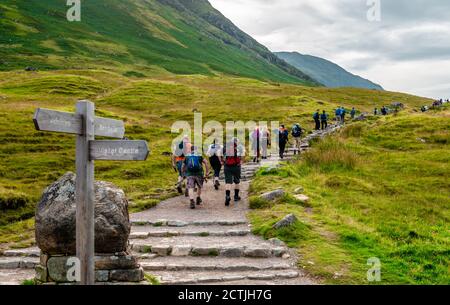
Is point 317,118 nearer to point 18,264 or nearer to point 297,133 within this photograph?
point 297,133

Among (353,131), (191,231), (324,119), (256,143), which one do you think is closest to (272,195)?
(191,231)

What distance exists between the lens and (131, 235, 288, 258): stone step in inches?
551

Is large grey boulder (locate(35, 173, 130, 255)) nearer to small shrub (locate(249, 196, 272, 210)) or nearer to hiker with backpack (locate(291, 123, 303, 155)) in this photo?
small shrub (locate(249, 196, 272, 210))

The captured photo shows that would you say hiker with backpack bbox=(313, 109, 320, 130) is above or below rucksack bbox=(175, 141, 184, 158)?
above

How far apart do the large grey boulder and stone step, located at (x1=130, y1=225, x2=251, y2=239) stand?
17.3 feet

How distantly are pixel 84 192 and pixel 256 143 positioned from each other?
75.9ft

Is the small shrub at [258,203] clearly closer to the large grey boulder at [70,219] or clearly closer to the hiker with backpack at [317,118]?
the large grey boulder at [70,219]

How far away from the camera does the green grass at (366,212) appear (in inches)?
500

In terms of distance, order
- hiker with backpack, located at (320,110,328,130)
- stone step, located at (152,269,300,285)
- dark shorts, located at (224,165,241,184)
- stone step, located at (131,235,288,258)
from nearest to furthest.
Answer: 1. stone step, located at (152,269,300,285)
2. stone step, located at (131,235,288,258)
3. dark shorts, located at (224,165,241,184)
4. hiker with backpack, located at (320,110,328,130)

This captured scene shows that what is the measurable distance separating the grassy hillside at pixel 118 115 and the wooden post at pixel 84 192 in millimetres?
8790

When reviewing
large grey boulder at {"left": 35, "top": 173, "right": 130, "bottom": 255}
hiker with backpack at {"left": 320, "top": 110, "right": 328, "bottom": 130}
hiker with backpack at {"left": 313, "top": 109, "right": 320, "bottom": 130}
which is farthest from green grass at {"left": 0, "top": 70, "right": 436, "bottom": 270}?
large grey boulder at {"left": 35, "top": 173, "right": 130, "bottom": 255}

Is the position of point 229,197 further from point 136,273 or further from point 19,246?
point 136,273

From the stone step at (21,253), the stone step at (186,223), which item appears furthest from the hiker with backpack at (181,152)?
the stone step at (21,253)

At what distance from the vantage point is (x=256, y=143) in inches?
1243
